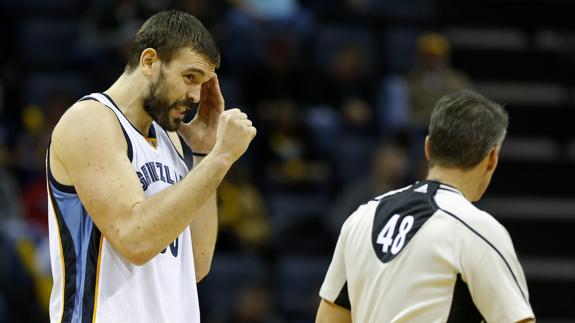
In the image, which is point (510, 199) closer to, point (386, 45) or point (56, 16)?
point (386, 45)

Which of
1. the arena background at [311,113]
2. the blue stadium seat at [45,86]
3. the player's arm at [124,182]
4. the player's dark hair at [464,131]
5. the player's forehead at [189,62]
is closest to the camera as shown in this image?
the player's arm at [124,182]

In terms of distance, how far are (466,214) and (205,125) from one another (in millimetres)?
1200

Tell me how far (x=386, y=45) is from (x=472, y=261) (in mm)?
9444

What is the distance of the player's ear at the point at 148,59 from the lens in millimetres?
3834

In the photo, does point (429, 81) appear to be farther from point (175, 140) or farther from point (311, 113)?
point (175, 140)

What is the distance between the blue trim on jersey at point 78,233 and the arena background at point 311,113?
17.2ft

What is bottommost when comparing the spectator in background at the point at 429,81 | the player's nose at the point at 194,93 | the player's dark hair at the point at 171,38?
the spectator in background at the point at 429,81

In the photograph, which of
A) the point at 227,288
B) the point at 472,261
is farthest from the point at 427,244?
the point at 227,288

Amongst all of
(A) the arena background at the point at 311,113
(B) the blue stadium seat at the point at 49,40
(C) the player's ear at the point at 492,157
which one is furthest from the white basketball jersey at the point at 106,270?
(B) the blue stadium seat at the point at 49,40

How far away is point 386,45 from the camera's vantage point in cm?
1292

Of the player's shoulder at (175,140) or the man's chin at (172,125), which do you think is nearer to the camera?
the man's chin at (172,125)

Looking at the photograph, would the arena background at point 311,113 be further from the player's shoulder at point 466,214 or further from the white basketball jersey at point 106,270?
the player's shoulder at point 466,214

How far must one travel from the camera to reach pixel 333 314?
162 inches

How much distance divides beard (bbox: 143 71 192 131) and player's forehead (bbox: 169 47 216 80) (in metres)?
0.07
